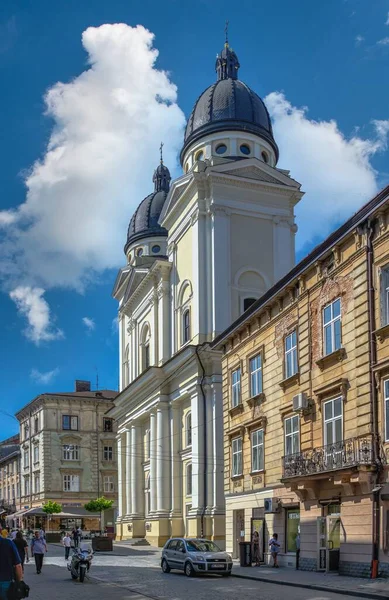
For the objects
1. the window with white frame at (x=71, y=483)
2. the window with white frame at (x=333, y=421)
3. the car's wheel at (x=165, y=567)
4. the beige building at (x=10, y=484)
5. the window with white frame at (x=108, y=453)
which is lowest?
the beige building at (x=10, y=484)

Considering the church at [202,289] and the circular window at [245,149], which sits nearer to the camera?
the church at [202,289]

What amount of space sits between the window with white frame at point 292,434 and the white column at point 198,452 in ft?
58.4

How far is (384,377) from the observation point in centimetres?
2109

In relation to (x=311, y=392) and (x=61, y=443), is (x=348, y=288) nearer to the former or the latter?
(x=311, y=392)

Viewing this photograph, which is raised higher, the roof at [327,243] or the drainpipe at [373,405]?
the roof at [327,243]

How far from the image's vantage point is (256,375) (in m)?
30.9

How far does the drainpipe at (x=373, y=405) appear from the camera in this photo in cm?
2070

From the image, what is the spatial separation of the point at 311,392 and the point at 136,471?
35.5m

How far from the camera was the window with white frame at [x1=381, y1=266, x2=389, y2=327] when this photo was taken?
839 inches

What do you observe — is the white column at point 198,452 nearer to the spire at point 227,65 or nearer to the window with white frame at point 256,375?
the window with white frame at point 256,375

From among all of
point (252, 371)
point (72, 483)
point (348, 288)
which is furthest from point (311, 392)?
point (72, 483)

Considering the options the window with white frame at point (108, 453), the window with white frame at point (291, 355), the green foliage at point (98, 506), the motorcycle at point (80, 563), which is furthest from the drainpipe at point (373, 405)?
the window with white frame at point (108, 453)

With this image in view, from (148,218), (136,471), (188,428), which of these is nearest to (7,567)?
(188,428)

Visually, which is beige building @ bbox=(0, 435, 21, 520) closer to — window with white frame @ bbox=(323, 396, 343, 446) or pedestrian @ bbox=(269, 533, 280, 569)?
pedestrian @ bbox=(269, 533, 280, 569)
